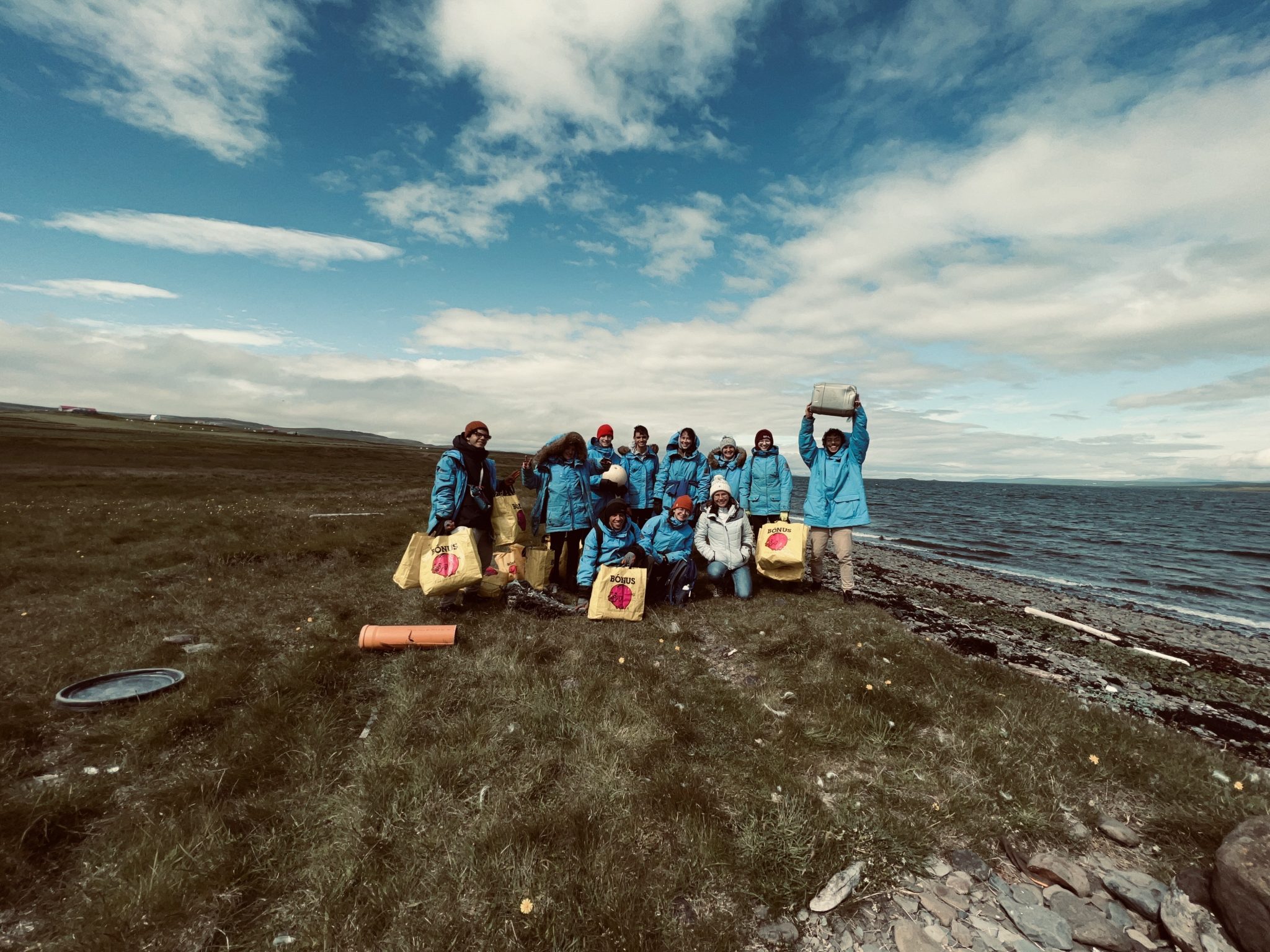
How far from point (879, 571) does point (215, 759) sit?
2005 cm

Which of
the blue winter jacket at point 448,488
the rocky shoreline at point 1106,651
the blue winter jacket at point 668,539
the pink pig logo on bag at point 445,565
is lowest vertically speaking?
the rocky shoreline at point 1106,651

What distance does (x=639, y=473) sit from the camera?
44.5 ft

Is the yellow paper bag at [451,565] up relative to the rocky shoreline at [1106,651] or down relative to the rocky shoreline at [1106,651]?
up

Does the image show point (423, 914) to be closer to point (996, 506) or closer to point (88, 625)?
point (88, 625)

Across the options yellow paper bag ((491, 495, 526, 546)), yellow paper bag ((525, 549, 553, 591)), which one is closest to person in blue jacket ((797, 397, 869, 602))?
yellow paper bag ((525, 549, 553, 591))

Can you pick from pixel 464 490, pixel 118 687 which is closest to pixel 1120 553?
pixel 464 490

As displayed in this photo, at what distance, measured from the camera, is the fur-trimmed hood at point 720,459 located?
13.4 m

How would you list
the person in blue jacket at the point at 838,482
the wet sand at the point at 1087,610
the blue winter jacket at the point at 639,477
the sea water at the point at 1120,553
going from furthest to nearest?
the sea water at the point at 1120,553
the blue winter jacket at the point at 639,477
the wet sand at the point at 1087,610
the person in blue jacket at the point at 838,482

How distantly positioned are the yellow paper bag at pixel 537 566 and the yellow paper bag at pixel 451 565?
2.07 m

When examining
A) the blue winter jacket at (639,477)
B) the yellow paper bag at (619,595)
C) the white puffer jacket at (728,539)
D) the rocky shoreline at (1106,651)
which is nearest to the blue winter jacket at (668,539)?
the white puffer jacket at (728,539)

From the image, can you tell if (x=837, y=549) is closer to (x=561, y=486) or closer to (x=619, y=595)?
(x=619, y=595)

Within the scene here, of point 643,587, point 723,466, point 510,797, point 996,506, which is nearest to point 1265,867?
point 510,797

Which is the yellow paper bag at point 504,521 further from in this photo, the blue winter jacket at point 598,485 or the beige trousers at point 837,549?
the beige trousers at point 837,549

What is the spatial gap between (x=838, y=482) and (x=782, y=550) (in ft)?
6.46
